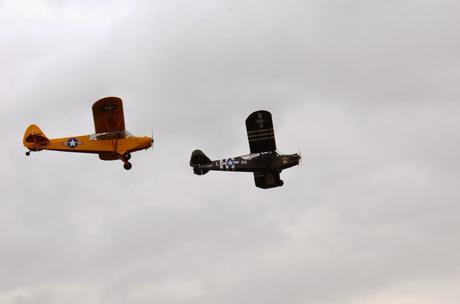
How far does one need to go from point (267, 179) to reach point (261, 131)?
336cm

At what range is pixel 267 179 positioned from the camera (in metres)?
46.6

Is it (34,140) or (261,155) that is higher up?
(34,140)

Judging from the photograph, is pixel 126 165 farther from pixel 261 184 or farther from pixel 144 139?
pixel 261 184

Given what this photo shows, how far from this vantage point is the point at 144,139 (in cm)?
4472

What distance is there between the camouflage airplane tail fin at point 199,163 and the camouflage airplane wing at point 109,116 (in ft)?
14.0

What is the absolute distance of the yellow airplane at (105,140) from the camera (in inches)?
1753

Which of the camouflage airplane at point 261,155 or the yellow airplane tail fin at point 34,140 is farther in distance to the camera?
the yellow airplane tail fin at point 34,140

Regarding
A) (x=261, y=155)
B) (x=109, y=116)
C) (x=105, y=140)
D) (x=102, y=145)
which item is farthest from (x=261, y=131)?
(x=102, y=145)

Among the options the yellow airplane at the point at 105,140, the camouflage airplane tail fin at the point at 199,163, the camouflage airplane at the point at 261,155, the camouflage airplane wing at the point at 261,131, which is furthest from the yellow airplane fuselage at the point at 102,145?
the camouflage airplane wing at the point at 261,131

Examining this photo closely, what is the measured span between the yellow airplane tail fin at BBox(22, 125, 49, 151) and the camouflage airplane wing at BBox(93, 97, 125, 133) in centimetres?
283

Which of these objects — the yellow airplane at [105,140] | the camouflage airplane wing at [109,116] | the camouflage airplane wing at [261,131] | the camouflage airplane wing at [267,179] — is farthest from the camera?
the camouflage airplane wing at [267,179]

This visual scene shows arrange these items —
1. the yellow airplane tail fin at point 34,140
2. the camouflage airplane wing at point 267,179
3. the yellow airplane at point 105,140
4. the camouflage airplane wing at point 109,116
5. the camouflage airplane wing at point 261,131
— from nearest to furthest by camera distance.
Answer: the camouflage airplane wing at point 261,131
the camouflage airplane wing at point 109,116
the yellow airplane at point 105,140
the yellow airplane tail fin at point 34,140
the camouflage airplane wing at point 267,179

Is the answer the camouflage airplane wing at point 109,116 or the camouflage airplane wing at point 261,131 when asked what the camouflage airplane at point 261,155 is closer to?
the camouflage airplane wing at point 261,131

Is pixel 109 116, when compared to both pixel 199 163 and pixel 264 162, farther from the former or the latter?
pixel 264 162
